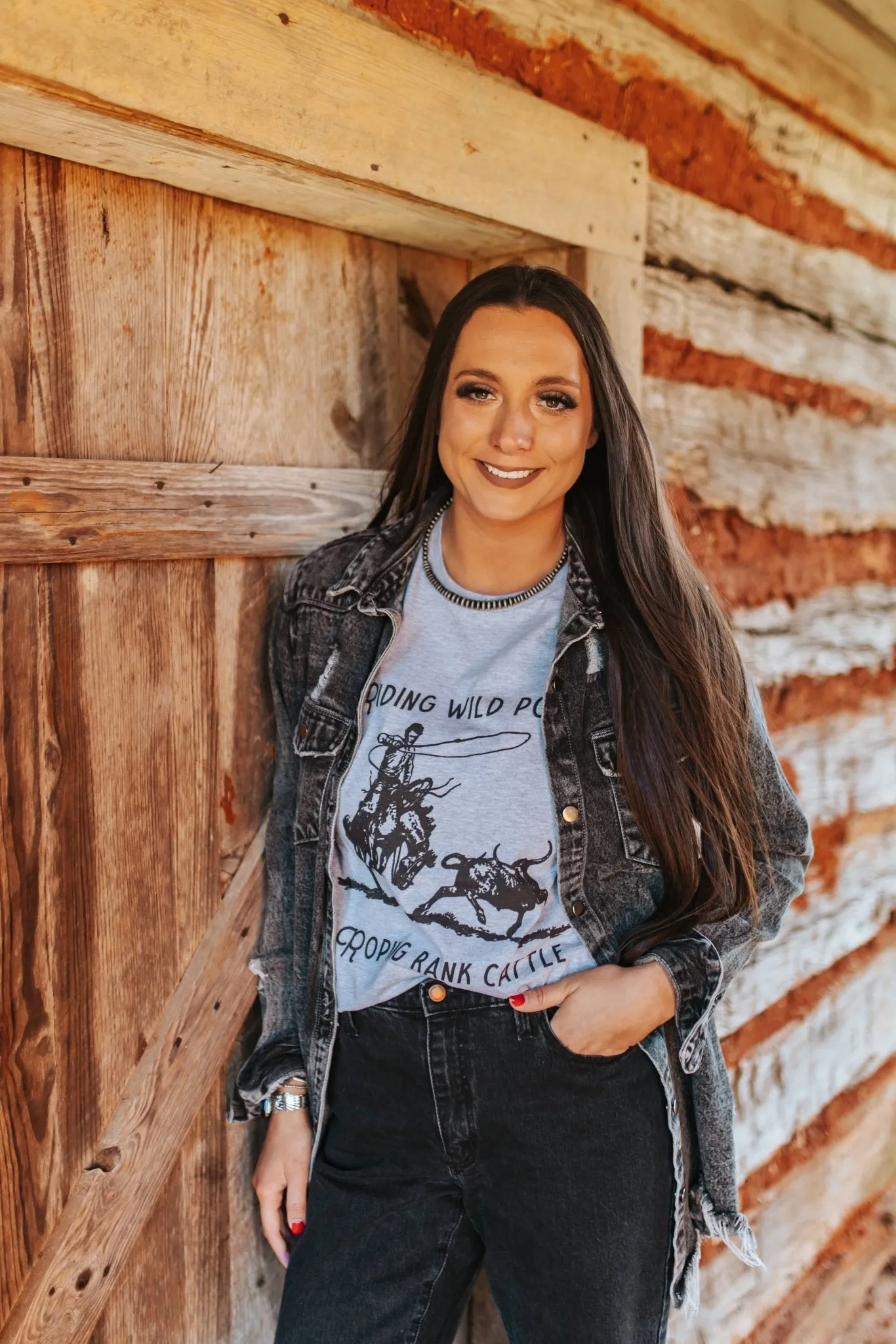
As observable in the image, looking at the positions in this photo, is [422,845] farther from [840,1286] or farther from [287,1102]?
[840,1286]

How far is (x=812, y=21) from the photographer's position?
2.94m

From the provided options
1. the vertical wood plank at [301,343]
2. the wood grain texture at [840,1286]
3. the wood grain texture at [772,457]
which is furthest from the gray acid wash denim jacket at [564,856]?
the wood grain texture at [840,1286]

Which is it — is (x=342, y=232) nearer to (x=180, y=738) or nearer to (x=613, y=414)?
(x=613, y=414)

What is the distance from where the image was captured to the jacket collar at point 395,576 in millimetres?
1928

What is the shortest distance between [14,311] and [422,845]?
0.94 m

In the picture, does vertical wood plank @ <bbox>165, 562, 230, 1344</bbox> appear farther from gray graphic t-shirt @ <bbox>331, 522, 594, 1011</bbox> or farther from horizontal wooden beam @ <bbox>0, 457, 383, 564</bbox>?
gray graphic t-shirt @ <bbox>331, 522, 594, 1011</bbox>

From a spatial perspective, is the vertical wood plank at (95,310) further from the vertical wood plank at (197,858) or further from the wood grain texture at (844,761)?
the wood grain texture at (844,761)

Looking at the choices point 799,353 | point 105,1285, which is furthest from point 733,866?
point 799,353

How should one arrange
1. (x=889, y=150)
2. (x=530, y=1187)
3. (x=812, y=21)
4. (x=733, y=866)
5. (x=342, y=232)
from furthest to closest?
(x=889, y=150), (x=812, y=21), (x=342, y=232), (x=733, y=866), (x=530, y=1187)

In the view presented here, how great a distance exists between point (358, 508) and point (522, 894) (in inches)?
31.7

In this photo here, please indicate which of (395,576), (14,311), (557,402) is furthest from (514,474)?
(14,311)

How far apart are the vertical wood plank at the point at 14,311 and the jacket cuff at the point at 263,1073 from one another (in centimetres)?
103

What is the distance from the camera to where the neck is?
1957mm

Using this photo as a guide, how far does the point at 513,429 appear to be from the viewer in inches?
72.5
